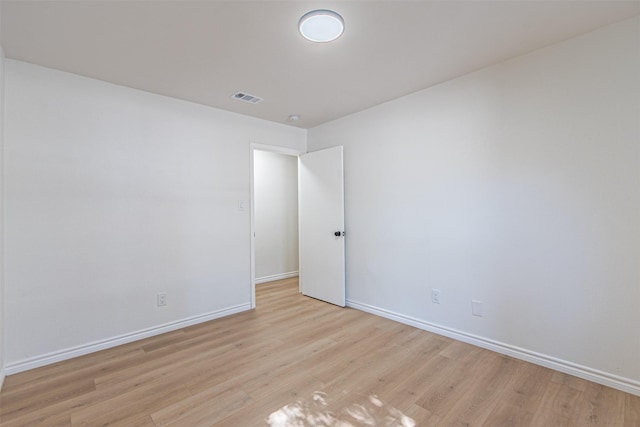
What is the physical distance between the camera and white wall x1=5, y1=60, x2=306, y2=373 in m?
2.27

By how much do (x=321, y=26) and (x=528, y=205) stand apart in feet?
6.87

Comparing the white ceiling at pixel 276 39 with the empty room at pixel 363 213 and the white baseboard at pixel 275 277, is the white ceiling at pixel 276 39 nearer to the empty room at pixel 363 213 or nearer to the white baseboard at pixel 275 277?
the empty room at pixel 363 213

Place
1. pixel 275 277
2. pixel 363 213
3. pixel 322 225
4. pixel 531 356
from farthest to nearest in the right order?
1. pixel 275 277
2. pixel 322 225
3. pixel 363 213
4. pixel 531 356

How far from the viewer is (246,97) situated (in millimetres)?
3068

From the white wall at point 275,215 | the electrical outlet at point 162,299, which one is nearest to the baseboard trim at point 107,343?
the electrical outlet at point 162,299

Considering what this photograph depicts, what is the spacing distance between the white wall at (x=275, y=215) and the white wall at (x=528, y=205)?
2415 millimetres

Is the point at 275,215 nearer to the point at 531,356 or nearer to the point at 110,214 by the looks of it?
the point at 110,214

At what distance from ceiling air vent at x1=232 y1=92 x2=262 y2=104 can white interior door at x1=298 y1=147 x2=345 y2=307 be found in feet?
3.79

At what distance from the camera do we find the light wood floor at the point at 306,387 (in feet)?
5.57

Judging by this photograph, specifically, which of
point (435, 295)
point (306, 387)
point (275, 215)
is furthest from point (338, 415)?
point (275, 215)

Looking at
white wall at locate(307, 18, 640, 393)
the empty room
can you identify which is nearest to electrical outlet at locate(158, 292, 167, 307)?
the empty room

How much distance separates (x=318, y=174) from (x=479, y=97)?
2126 millimetres

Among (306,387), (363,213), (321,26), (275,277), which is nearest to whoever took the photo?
(321,26)

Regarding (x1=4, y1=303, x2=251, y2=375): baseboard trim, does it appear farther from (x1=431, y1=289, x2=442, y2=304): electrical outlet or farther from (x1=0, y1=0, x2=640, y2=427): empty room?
(x1=431, y1=289, x2=442, y2=304): electrical outlet
